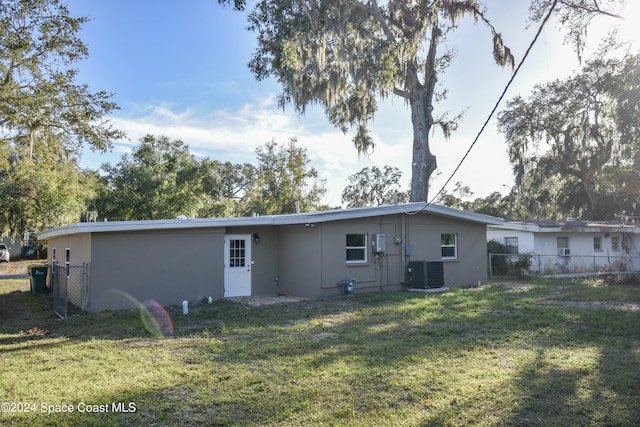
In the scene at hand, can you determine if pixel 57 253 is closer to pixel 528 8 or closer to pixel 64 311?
pixel 64 311

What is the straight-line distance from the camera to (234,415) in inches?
166

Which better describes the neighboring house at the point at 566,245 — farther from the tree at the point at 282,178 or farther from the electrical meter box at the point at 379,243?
the tree at the point at 282,178

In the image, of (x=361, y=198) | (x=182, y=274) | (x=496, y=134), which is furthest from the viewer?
(x=361, y=198)

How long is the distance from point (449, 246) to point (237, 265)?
7.37 m

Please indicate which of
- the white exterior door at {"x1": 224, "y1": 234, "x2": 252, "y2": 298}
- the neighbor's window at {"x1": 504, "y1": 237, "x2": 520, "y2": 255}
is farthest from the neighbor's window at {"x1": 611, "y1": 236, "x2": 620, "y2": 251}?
the white exterior door at {"x1": 224, "y1": 234, "x2": 252, "y2": 298}

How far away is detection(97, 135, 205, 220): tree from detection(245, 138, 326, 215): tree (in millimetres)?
4559

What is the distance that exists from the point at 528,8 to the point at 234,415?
579 inches

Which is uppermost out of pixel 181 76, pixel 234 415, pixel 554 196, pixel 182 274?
pixel 181 76

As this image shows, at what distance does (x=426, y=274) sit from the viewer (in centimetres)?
1391

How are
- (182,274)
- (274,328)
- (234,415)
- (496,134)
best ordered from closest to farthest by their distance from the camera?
(234,415) < (274,328) < (182,274) < (496,134)

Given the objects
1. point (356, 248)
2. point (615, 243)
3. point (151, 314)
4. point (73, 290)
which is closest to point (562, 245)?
point (615, 243)

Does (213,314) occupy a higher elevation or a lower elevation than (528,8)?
lower

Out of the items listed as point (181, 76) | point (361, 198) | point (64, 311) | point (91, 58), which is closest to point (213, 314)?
point (64, 311)

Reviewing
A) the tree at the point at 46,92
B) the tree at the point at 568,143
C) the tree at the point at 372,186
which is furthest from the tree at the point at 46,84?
the tree at the point at 372,186
